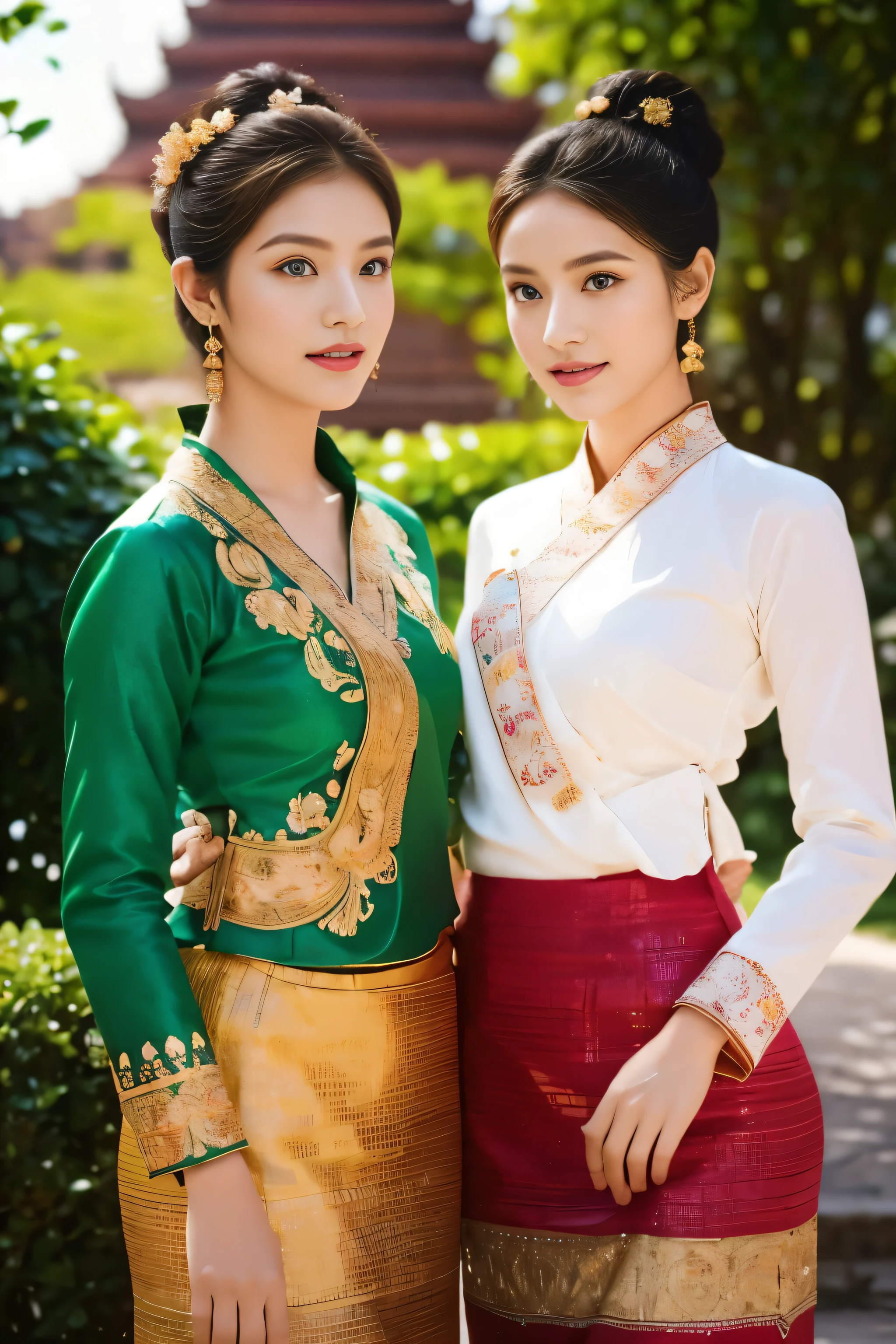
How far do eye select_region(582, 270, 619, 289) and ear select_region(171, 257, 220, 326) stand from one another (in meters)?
0.55

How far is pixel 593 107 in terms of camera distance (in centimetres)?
194

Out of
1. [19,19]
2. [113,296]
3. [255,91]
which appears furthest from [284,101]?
Result: [113,296]

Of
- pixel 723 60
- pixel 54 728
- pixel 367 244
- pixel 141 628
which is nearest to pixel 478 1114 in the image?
pixel 141 628

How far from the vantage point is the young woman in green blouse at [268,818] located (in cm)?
161

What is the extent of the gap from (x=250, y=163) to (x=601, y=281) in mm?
537

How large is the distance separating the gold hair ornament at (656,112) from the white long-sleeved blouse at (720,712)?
1.63 ft

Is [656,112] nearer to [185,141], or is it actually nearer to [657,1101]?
[185,141]

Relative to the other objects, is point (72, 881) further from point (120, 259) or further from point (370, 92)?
point (120, 259)

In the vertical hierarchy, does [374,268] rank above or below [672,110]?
below

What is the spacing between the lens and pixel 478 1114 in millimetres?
1918

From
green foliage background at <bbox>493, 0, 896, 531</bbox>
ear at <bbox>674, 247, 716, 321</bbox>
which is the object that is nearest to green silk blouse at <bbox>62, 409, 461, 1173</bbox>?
ear at <bbox>674, 247, 716, 321</bbox>

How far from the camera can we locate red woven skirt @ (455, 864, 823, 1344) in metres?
1.75

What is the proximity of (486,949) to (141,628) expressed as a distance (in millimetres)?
712

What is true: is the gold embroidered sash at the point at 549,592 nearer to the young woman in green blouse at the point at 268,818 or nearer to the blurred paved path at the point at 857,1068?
the young woman in green blouse at the point at 268,818
